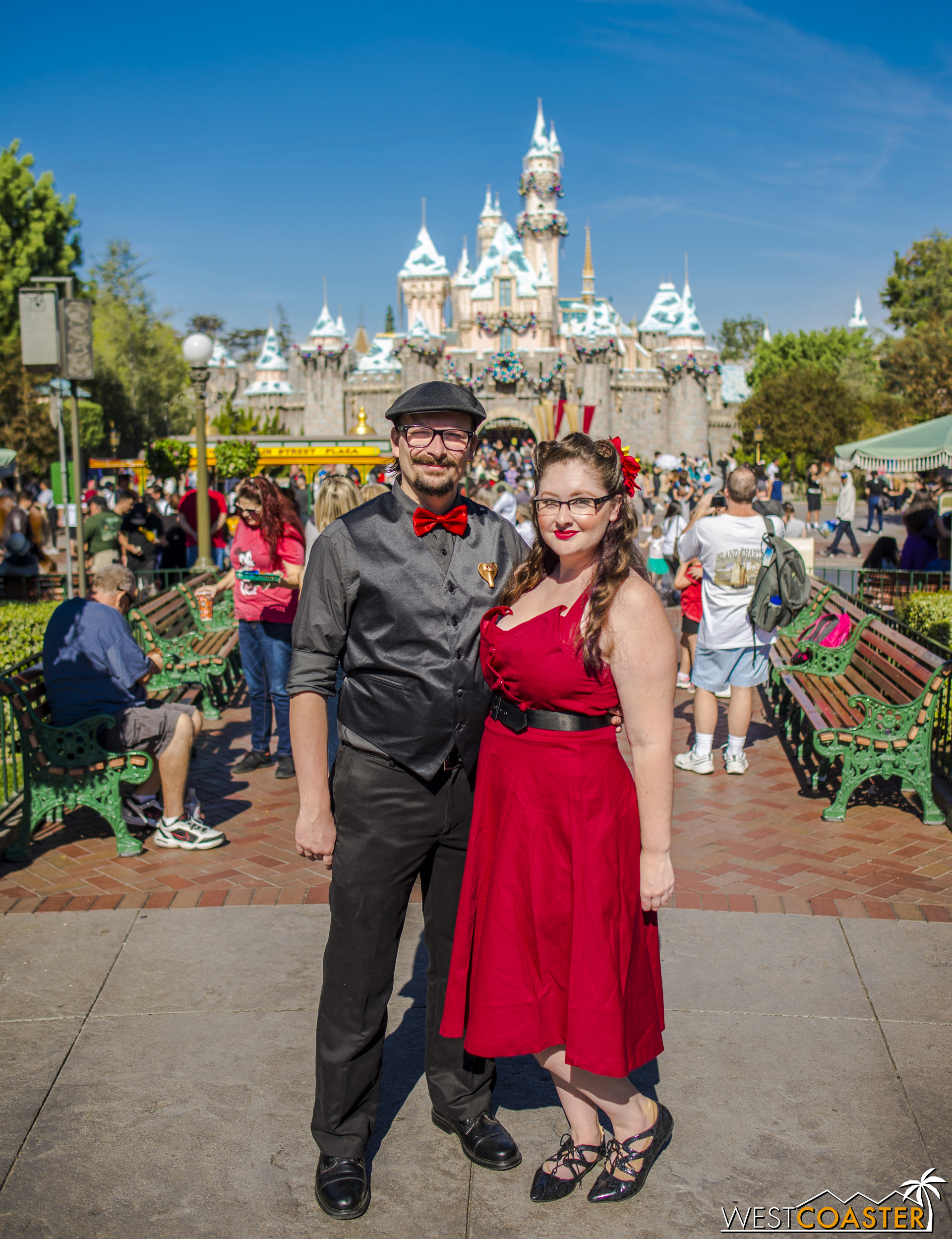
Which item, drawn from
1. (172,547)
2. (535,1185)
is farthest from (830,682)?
(172,547)

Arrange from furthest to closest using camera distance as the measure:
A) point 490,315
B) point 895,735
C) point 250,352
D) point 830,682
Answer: point 250,352 → point 490,315 → point 830,682 → point 895,735

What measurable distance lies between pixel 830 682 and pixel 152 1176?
5658mm

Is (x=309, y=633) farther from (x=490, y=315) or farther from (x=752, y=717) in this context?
(x=490, y=315)

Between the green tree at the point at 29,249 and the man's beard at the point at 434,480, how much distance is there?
36420 millimetres

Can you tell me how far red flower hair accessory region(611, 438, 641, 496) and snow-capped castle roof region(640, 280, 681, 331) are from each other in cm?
6285

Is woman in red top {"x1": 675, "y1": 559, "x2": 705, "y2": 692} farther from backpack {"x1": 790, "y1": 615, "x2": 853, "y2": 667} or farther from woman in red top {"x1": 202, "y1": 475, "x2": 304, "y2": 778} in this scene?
woman in red top {"x1": 202, "y1": 475, "x2": 304, "y2": 778}

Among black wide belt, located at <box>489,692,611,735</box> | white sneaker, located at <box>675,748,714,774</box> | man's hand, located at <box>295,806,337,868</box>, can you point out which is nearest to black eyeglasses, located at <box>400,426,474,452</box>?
black wide belt, located at <box>489,692,611,735</box>

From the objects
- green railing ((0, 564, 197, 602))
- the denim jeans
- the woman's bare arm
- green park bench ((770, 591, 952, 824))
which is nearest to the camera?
the woman's bare arm

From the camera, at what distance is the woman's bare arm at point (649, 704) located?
2.47 m

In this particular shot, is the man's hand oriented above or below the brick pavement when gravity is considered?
above

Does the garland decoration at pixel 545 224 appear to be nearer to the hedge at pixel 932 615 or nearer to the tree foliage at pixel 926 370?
the tree foliage at pixel 926 370

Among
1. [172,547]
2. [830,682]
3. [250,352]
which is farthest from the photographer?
[250,352]

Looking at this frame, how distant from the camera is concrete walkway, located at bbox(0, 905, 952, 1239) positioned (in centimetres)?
263

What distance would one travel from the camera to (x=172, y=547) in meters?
13.3
